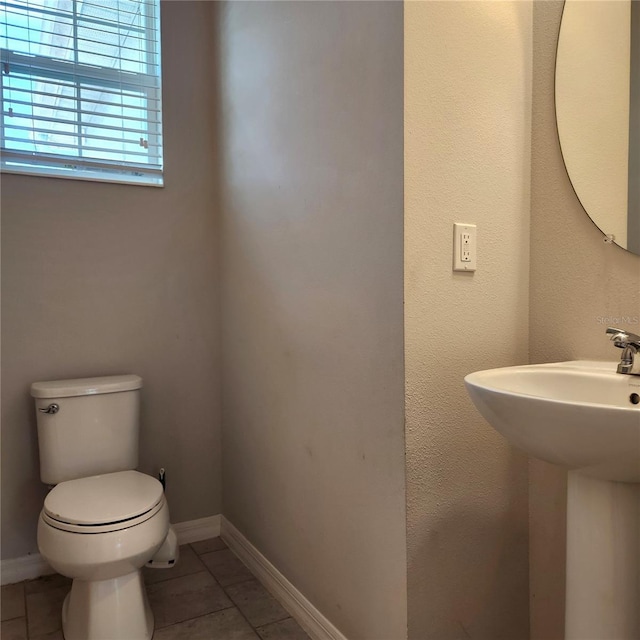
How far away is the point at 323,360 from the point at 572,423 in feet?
2.57

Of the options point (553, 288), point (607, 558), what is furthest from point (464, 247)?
point (607, 558)

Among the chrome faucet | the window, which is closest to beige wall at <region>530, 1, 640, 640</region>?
the chrome faucet

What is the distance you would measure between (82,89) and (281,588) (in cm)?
201

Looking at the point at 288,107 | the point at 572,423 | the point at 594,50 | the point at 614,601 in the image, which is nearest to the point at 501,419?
the point at 572,423

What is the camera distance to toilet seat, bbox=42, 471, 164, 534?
1.47m

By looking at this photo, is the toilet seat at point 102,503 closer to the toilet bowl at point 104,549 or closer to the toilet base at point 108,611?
the toilet bowl at point 104,549

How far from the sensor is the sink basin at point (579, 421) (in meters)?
0.83

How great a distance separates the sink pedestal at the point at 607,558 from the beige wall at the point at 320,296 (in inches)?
14.7

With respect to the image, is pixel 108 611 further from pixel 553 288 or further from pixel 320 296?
pixel 553 288

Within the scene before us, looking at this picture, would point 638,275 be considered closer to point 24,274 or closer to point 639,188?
point 639,188

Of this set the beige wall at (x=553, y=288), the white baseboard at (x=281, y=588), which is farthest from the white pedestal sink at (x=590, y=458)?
the white baseboard at (x=281, y=588)

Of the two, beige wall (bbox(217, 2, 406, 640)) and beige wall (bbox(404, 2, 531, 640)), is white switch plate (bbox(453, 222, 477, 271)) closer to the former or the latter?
beige wall (bbox(404, 2, 531, 640))

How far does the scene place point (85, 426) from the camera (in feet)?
6.12

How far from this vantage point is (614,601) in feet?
3.34
